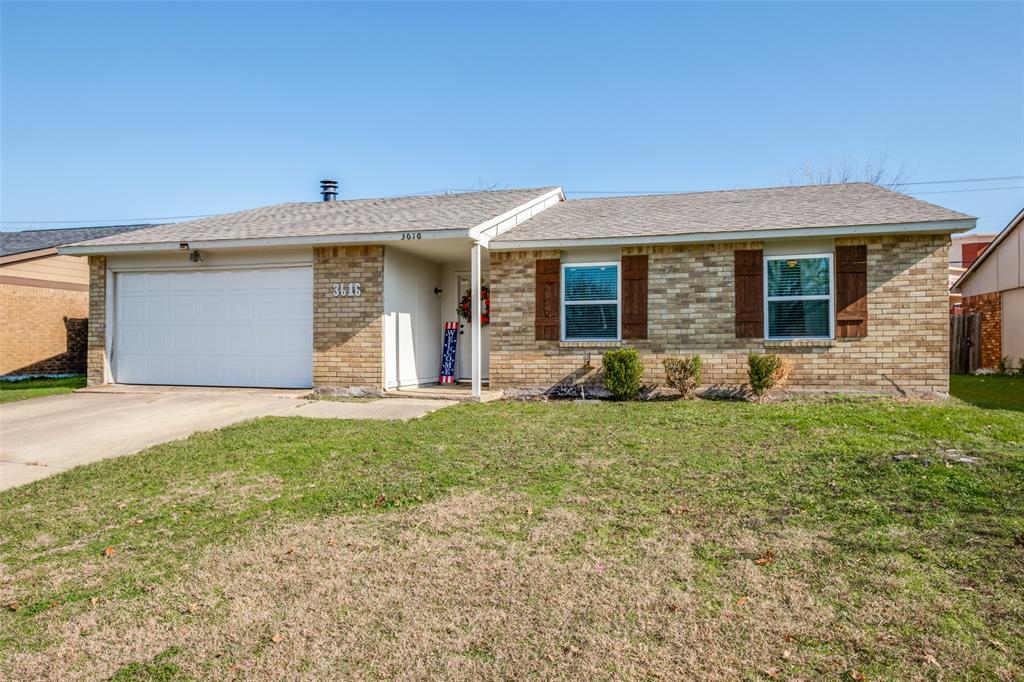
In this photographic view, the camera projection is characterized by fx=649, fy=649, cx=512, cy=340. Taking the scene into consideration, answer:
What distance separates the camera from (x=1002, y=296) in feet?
58.3

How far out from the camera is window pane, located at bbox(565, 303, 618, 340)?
1115 centimetres

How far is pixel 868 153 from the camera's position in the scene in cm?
2941

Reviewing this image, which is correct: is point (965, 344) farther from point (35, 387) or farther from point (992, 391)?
point (35, 387)

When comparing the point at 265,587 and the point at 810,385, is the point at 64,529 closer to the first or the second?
the point at 265,587

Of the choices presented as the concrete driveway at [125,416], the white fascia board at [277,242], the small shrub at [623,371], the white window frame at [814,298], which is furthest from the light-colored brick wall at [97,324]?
the white window frame at [814,298]

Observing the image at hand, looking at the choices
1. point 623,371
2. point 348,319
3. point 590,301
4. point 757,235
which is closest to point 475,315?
point 590,301

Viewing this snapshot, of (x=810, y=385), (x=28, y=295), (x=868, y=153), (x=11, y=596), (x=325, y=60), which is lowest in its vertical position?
(x=11, y=596)

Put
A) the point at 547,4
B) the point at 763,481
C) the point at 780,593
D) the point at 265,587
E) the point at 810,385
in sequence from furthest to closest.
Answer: the point at 547,4
the point at 810,385
the point at 763,481
the point at 265,587
the point at 780,593

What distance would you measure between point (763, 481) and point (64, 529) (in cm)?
548

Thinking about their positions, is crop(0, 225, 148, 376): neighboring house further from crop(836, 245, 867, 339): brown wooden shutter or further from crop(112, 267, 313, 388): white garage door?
crop(836, 245, 867, 339): brown wooden shutter

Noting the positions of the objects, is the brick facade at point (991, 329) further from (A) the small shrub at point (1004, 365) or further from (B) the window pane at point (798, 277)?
(B) the window pane at point (798, 277)

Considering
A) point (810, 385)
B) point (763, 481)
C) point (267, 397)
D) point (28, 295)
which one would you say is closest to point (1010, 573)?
point (763, 481)

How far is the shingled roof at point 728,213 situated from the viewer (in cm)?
1030

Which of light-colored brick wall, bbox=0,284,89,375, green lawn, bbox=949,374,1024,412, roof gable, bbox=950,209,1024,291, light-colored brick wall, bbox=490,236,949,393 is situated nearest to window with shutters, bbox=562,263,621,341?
light-colored brick wall, bbox=490,236,949,393
